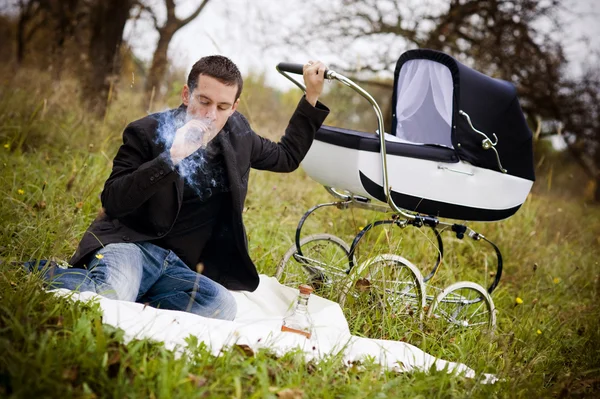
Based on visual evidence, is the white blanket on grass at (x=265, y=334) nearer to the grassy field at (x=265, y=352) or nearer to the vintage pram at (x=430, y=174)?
the grassy field at (x=265, y=352)

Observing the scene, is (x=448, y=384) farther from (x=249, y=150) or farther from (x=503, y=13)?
(x=503, y=13)

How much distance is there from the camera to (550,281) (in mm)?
4879

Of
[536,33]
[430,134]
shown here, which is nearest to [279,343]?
[430,134]

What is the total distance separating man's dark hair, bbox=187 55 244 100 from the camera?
2600 mm

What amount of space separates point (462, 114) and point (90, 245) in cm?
207

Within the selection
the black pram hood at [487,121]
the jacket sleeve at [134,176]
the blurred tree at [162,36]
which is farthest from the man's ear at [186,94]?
the blurred tree at [162,36]

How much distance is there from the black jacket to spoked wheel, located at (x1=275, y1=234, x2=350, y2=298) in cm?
42

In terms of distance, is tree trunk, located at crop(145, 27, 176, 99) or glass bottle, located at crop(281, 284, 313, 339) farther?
tree trunk, located at crop(145, 27, 176, 99)

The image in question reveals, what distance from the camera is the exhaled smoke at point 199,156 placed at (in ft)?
7.97

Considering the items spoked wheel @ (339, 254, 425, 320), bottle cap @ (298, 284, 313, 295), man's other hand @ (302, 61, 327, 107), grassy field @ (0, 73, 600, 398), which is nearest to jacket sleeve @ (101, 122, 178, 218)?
grassy field @ (0, 73, 600, 398)

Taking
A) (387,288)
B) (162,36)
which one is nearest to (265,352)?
(387,288)

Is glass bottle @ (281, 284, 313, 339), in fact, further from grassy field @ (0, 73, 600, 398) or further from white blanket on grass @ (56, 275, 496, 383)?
grassy field @ (0, 73, 600, 398)

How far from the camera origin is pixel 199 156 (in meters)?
2.75

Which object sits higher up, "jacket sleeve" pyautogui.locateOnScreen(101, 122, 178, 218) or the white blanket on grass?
"jacket sleeve" pyautogui.locateOnScreen(101, 122, 178, 218)
